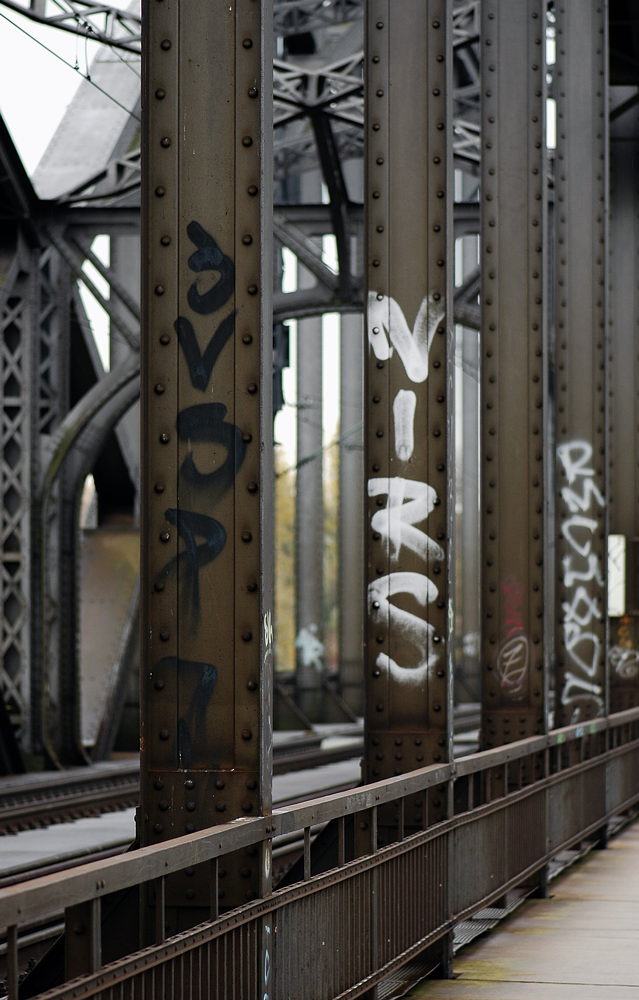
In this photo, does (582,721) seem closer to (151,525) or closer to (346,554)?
(151,525)

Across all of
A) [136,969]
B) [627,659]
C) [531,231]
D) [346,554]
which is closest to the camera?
[136,969]

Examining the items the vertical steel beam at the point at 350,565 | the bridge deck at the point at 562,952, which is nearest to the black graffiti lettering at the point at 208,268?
the bridge deck at the point at 562,952

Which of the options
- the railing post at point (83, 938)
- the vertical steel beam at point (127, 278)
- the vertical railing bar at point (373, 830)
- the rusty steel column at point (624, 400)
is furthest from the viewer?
the vertical steel beam at point (127, 278)

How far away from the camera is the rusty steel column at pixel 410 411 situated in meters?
9.88

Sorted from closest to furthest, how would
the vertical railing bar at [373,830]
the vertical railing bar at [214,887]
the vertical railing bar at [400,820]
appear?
the vertical railing bar at [214,887]
the vertical railing bar at [373,830]
the vertical railing bar at [400,820]

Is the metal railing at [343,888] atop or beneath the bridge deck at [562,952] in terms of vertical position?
atop

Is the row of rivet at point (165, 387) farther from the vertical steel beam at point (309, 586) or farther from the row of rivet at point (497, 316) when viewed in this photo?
the vertical steel beam at point (309, 586)

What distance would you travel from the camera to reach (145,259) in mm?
6973

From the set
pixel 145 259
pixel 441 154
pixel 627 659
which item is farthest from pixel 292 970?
pixel 627 659

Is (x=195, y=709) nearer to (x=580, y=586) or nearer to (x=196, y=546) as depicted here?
(x=196, y=546)

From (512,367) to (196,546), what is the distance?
6703mm

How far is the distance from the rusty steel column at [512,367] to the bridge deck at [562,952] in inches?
53.5

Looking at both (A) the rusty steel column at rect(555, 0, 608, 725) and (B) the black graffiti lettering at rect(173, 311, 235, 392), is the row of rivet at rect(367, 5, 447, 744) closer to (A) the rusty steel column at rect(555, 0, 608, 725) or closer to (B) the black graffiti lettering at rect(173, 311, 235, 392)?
(B) the black graffiti lettering at rect(173, 311, 235, 392)

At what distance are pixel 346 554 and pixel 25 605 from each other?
1853 cm
